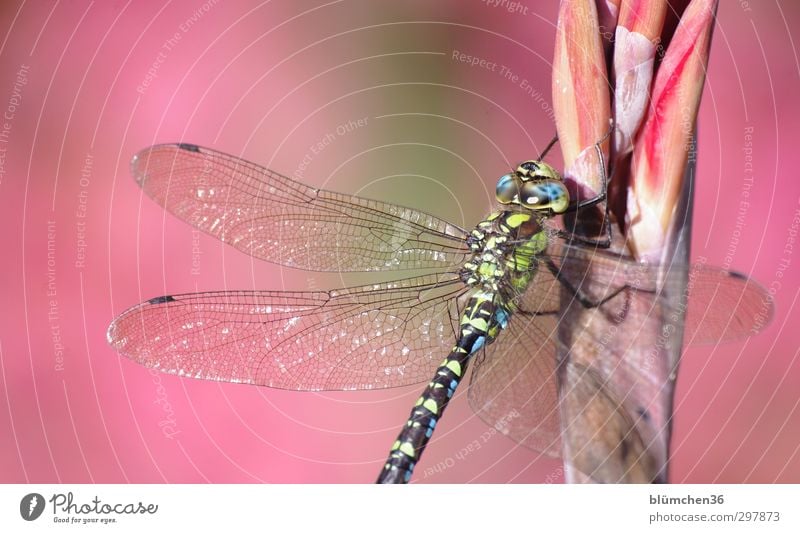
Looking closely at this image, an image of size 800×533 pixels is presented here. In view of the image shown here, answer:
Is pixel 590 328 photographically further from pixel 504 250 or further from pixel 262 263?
pixel 262 263

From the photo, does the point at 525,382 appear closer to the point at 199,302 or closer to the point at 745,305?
the point at 745,305

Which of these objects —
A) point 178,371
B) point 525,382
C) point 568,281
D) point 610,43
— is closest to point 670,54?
point 610,43

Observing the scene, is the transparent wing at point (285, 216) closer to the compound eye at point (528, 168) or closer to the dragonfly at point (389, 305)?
the dragonfly at point (389, 305)

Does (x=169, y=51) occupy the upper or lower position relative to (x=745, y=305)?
upper
